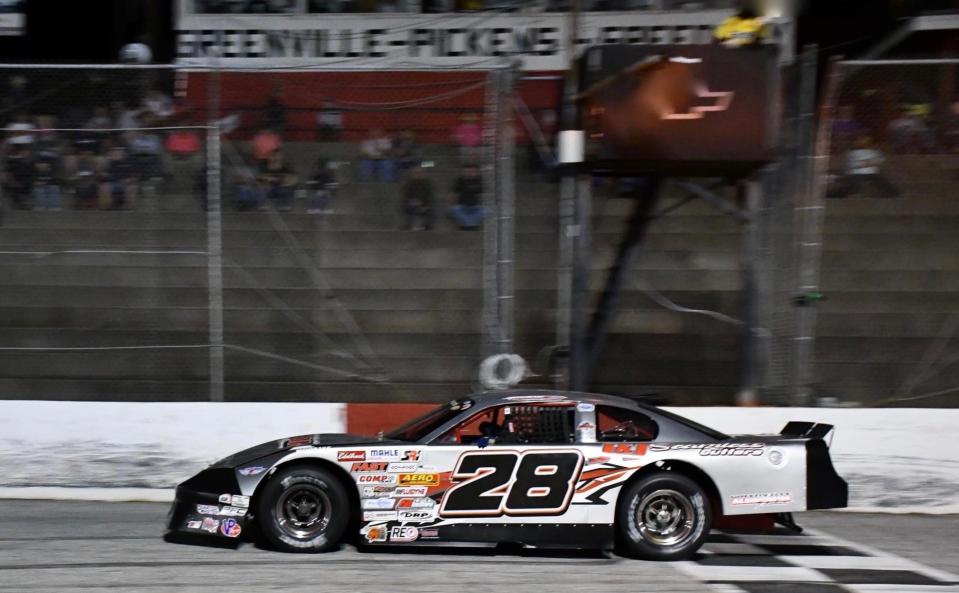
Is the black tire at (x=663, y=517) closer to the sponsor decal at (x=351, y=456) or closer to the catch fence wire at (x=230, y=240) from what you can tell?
the sponsor decal at (x=351, y=456)

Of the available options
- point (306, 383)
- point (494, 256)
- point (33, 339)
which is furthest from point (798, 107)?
point (33, 339)

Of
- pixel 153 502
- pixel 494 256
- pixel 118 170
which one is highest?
pixel 118 170

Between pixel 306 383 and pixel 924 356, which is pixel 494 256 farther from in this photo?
pixel 924 356

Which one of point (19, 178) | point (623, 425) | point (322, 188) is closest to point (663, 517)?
point (623, 425)

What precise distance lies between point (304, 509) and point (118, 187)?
5.00 meters

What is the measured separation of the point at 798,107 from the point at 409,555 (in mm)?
5953

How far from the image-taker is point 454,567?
23.1 feet

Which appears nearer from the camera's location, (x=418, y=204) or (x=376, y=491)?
(x=376, y=491)

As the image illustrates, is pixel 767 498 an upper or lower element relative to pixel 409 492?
lower

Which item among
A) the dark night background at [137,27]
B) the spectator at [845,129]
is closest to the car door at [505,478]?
A: the spectator at [845,129]

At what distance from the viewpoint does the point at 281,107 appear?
11117 mm

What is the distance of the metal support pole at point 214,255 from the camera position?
1084 cm

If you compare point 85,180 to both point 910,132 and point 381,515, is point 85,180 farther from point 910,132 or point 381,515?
point 910,132

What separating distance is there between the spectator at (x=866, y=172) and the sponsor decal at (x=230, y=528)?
6.96m
